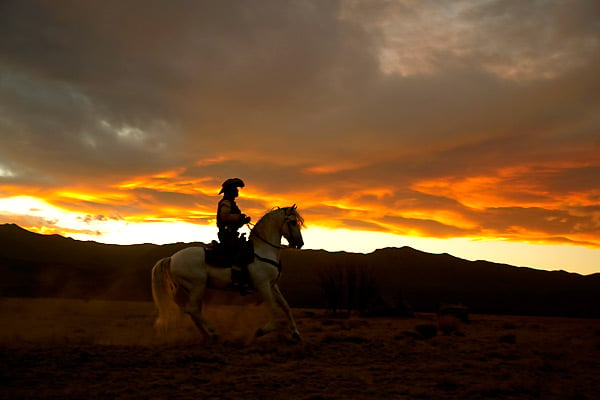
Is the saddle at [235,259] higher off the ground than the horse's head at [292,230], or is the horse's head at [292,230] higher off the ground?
the horse's head at [292,230]

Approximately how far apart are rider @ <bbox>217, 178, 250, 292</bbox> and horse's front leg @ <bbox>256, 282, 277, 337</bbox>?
1.38 feet

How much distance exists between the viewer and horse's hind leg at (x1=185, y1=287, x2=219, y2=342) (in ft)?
32.6

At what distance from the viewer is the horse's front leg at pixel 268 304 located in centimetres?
977

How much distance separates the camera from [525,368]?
809 cm

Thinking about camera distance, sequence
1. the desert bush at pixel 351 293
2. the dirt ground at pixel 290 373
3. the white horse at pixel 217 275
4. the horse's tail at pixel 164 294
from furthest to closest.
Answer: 1. the desert bush at pixel 351 293
2. the horse's tail at pixel 164 294
3. the white horse at pixel 217 275
4. the dirt ground at pixel 290 373

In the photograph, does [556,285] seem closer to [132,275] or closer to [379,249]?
[379,249]

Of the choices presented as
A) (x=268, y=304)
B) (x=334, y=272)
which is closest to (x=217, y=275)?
(x=268, y=304)

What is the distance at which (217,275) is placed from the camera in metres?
10.2

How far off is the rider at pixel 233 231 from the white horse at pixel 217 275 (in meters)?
0.18

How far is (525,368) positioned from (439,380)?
2374 mm

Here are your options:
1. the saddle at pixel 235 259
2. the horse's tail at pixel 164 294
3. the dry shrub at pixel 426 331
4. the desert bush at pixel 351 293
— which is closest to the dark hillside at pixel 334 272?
the desert bush at pixel 351 293

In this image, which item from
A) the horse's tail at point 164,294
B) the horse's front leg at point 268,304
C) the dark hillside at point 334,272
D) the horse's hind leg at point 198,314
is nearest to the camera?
the horse's front leg at point 268,304

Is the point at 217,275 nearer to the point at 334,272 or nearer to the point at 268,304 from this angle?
the point at 268,304

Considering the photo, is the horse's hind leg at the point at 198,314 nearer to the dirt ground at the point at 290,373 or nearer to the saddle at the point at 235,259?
the dirt ground at the point at 290,373
